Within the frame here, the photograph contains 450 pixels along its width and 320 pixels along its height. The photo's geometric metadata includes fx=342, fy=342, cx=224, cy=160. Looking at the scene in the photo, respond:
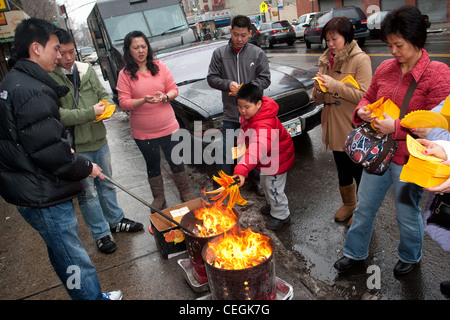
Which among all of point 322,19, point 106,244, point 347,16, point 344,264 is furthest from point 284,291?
point 322,19

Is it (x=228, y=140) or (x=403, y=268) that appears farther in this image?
(x=228, y=140)

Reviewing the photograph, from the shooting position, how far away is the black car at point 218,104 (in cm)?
501

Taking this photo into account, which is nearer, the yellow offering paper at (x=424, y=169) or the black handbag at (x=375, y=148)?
the yellow offering paper at (x=424, y=169)

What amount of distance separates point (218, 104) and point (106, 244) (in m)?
2.56

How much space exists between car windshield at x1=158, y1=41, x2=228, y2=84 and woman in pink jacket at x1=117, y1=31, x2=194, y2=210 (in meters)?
2.21

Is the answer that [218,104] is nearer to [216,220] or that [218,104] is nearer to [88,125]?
[88,125]

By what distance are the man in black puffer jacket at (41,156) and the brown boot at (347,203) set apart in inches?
100

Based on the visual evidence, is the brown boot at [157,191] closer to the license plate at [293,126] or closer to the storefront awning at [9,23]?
the license plate at [293,126]

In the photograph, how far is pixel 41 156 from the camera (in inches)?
89.0

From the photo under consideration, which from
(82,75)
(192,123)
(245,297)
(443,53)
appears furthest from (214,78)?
(443,53)

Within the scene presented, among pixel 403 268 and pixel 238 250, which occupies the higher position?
pixel 238 250

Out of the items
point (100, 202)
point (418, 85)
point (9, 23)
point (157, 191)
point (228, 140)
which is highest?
point (9, 23)

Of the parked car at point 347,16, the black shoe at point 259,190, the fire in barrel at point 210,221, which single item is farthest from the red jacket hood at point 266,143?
the parked car at point 347,16

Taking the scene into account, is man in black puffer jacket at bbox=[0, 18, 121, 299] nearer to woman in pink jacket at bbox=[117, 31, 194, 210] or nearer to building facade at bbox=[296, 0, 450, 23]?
woman in pink jacket at bbox=[117, 31, 194, 210]
